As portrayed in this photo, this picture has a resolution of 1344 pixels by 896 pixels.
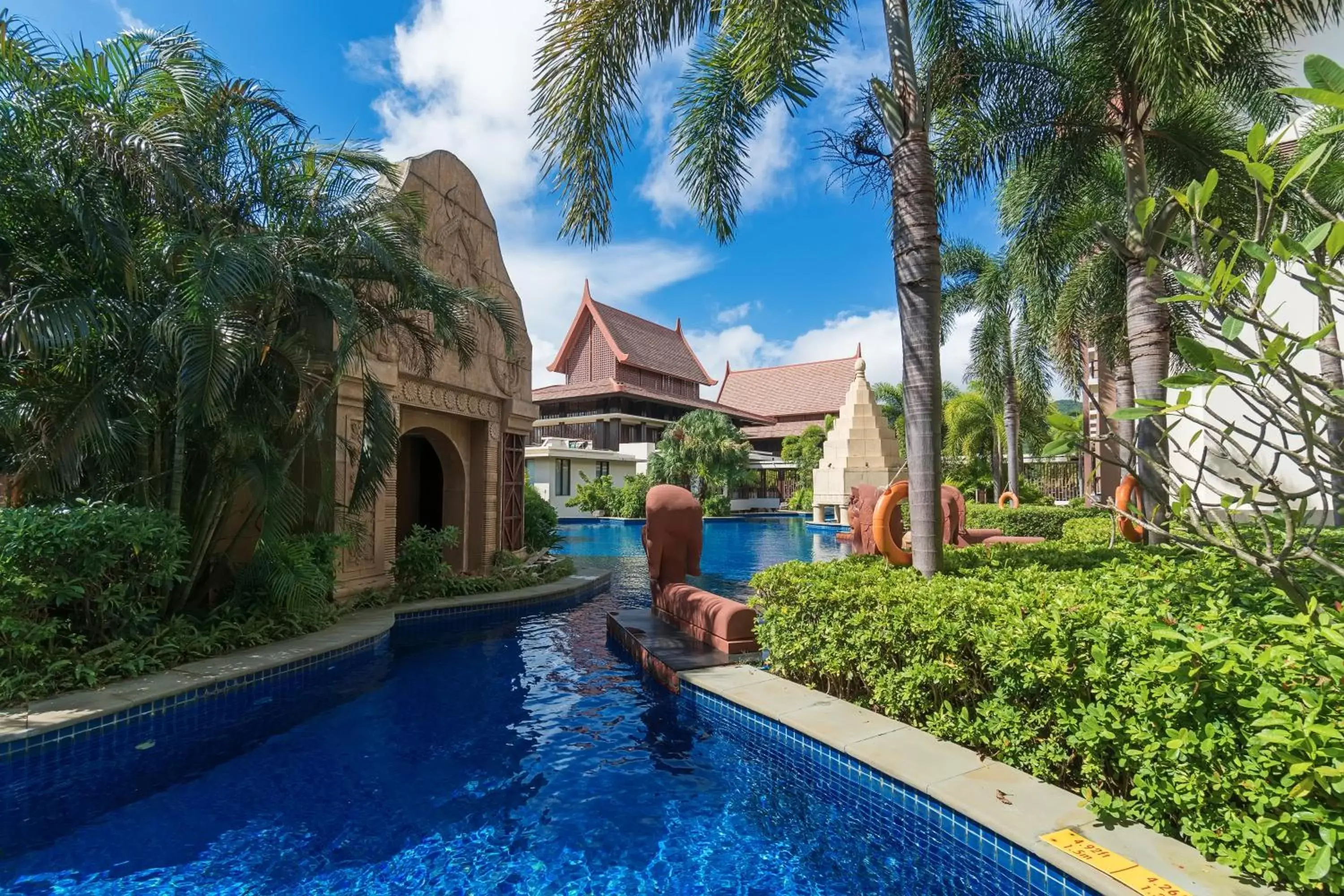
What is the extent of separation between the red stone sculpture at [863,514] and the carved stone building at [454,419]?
18.9ft

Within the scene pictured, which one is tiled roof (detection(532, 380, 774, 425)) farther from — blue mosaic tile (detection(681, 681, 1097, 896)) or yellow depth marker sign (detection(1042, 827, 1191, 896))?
yellow depth marker sign (detection(1042, 827, 1191, 896))

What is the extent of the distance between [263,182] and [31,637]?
14.6 ft

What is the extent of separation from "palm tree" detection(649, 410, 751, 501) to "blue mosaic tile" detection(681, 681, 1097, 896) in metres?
22.4

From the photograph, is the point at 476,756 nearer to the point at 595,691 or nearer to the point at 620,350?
the point at 595,691

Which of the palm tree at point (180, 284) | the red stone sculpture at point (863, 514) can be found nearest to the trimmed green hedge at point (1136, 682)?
the palm tree at point (180, 284)

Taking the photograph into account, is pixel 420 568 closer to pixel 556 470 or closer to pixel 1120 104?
pixel 1120 104

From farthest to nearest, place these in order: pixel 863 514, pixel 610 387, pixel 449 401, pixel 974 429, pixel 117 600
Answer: pixel 610 387
pixel 974 429
pixel 863 514
pixel 449 401
pixel 117 600

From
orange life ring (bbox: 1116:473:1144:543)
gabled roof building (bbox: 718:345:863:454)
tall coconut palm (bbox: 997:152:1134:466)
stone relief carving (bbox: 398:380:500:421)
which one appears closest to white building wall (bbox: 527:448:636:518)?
gabled roof building (bbox: 718:345:863:454)

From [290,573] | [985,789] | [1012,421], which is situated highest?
[1012,421]

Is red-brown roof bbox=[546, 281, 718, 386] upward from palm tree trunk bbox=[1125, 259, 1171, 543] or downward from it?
upward

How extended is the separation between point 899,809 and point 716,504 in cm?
2552

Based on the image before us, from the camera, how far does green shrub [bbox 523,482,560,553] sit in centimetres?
1356

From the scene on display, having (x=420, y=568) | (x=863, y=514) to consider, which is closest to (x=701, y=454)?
(x=863, y=514)

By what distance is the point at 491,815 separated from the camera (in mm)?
3895
